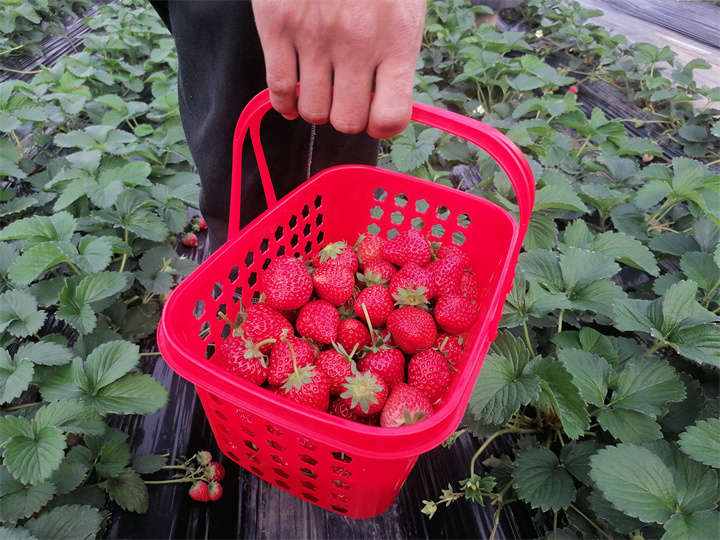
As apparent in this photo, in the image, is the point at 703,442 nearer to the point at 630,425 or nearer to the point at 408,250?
the point at 630,425

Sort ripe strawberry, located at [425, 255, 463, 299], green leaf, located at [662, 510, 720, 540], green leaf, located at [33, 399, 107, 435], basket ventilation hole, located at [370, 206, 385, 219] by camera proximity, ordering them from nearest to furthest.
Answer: green leaf, located at [662, 510, 720, 540], green leaf, located at [33, 399, 107, 435], ripe strawberry, located at [425, 255, 463, 299], basket ventilation hole, located at [370, 206, 385, 219]

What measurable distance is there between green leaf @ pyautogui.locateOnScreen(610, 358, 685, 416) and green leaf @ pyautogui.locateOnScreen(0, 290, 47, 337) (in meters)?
1.01

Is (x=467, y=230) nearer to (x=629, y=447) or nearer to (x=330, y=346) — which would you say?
(x=330, y=346)

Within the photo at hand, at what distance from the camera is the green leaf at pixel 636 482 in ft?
1.96

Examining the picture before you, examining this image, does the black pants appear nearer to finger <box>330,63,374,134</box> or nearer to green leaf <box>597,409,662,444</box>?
finger <box>330,63,374,134</box>

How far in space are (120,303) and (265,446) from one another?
1.85ft

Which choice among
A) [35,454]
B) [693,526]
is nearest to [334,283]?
[35,454]

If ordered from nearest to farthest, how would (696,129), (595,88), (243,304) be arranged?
(243,304)
(696,129)
(595,88)

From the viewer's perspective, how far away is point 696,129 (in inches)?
66.5

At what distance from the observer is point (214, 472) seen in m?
0.81

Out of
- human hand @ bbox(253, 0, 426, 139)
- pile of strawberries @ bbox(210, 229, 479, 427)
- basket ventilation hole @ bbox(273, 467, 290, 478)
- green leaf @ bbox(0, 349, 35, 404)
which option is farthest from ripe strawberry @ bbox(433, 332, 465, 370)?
green leaf @ bbox(0, 349, 35, 404)

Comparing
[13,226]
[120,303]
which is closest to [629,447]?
[120,303]

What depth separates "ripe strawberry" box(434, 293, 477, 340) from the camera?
82 centimetres

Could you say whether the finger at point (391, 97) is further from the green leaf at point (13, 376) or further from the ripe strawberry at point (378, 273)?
the green leaf at point (13, 376)
